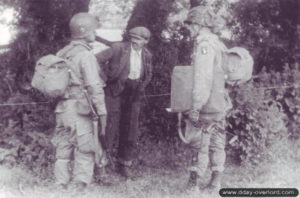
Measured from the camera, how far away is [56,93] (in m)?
5.36

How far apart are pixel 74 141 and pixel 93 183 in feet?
3.20

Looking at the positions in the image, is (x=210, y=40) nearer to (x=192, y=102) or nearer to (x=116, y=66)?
(x=192, y=102)

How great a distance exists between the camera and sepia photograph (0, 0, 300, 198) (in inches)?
220

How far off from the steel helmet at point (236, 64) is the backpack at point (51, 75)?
6.16ft

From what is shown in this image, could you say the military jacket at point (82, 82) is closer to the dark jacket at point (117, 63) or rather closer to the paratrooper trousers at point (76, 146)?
Answer: the paratrooper trousers at point (76, 146)

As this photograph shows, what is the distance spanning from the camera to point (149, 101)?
25.8 feet

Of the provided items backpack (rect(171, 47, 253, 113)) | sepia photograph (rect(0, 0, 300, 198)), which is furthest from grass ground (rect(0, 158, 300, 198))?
backpack (rect(171, 47, 253, 113))

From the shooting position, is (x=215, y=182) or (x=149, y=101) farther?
(x=149, y=101)

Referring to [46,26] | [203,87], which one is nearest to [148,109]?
[46,26]

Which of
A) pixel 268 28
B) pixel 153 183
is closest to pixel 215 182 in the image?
pixel 153 183

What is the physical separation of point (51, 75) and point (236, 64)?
2.10 m

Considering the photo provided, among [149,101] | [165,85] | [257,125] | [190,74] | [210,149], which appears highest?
[190,74]

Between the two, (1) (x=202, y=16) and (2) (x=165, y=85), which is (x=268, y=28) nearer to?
(2) (x=165, y=85)

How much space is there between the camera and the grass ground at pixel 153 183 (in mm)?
5887
